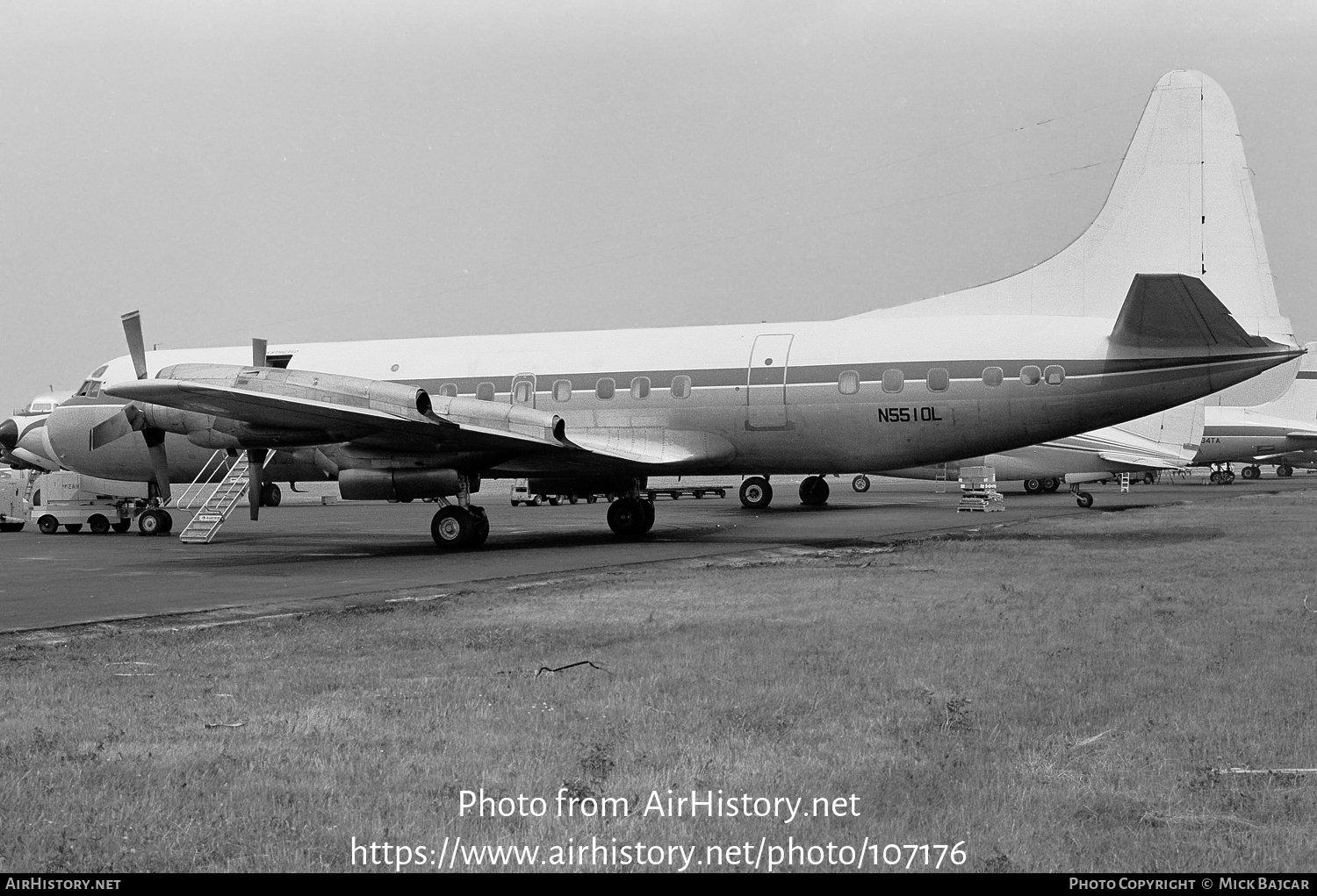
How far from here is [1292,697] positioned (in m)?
7.25

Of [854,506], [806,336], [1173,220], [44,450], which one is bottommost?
[854,506]

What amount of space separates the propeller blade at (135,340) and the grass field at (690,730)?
12945mm

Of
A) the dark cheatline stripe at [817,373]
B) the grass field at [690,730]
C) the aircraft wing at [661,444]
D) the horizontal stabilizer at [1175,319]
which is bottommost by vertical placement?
the grass field at [690,730]

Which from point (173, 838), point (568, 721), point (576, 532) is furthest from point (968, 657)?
point (576, 532)

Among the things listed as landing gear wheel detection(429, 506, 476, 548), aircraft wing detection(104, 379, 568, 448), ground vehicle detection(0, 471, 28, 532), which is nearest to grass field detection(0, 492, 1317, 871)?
aircraft wing detection(104, 379, 568, 448)

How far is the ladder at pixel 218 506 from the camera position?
74.2ft

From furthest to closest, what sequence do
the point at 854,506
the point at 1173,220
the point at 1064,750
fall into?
the point at 854,506
the point at 1173,220
the point at 1064,750

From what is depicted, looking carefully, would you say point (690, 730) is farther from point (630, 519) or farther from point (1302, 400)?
point (1302, 400)

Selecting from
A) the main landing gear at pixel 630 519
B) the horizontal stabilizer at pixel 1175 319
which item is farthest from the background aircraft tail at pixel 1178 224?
the main landing gear at pixel 630 519

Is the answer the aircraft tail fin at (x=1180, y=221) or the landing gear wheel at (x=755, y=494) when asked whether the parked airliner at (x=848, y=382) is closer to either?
the aircraft tail fin at (x=1180, y=221)

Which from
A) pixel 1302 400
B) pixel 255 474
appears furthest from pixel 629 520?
pixel 1302 400

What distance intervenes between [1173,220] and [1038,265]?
243 cm

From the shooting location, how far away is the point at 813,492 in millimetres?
39219

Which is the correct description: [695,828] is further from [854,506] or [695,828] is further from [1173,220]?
[854,506]
